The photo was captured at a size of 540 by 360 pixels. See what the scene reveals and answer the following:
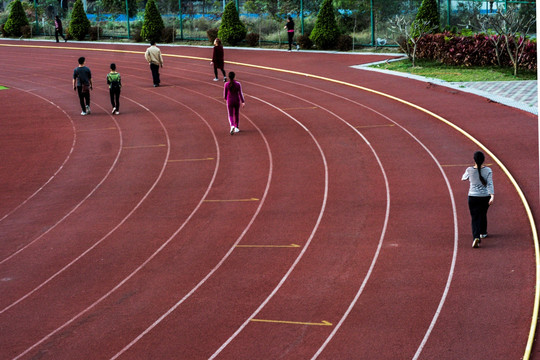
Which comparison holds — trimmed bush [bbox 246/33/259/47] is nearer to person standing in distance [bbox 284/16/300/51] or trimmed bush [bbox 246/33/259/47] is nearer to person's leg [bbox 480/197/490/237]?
person standing in distance [bbox 284/16/300/51]

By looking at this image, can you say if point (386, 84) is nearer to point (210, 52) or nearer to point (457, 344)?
point (210, 52)

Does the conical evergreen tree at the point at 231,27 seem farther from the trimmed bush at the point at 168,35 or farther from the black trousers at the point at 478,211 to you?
the black trousers at the point at 478,211

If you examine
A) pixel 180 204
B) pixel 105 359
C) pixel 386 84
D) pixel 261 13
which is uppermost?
pixel 261 13

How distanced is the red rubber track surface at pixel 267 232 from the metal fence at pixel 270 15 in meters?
9.61

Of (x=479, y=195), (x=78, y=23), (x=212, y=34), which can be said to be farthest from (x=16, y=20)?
(x=479, y=195)

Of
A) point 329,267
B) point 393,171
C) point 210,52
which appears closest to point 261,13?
point 210,52

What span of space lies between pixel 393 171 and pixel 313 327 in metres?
6.47

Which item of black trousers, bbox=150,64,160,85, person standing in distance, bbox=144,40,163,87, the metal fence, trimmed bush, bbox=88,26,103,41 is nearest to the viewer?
person standing in distance, bbox=144,40,163,87

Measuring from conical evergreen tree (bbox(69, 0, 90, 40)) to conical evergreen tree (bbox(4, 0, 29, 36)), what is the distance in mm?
4122

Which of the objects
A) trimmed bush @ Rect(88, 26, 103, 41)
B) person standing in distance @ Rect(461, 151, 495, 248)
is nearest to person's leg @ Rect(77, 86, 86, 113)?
person standing in distance @ Rect(461, 151, 495, 248)

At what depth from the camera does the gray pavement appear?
19.9 meters

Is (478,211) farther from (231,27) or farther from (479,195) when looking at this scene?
(231,27)

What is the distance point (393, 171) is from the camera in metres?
14.9

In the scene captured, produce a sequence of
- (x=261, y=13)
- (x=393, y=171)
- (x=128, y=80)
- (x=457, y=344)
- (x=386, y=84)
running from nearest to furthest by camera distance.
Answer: (x=457, y=344) → (x=393, y=171) → (x=386, y=84) → (x=128, y=80) → (x=261, y=13)
